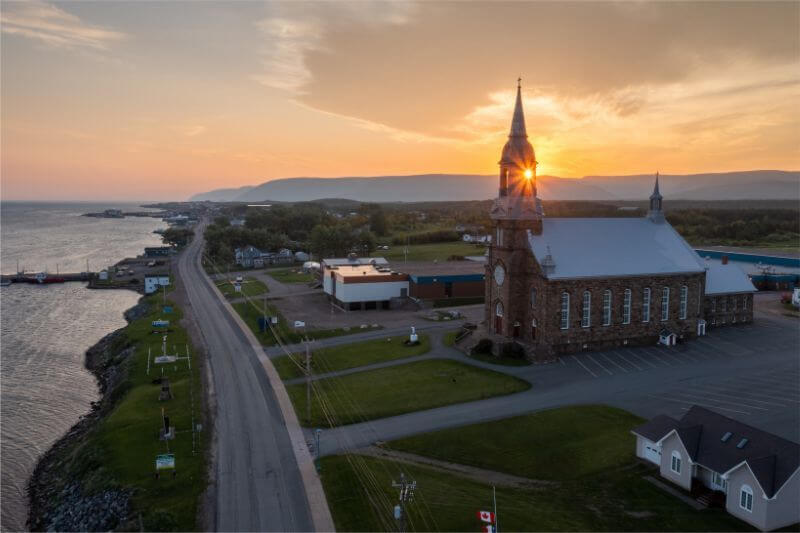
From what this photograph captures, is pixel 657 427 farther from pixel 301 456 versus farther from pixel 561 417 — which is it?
pixel 301 456

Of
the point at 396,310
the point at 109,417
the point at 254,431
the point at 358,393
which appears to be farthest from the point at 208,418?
the point at 396,310

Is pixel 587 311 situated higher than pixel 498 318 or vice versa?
pixel 587 311

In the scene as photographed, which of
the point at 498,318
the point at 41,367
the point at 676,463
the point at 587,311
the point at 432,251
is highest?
the point at 432,251

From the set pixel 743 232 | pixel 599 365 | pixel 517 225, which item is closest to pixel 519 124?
A: pixel 517 225

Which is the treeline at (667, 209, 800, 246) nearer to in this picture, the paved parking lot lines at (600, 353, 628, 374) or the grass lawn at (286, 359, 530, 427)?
the paved parking lot lines at (600, 353, 628, 374)

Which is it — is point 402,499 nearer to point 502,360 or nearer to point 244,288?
point 502,360

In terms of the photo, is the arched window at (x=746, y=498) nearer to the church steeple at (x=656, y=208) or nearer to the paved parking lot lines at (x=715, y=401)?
the paved parking lot lines at (x=715, y=401)
